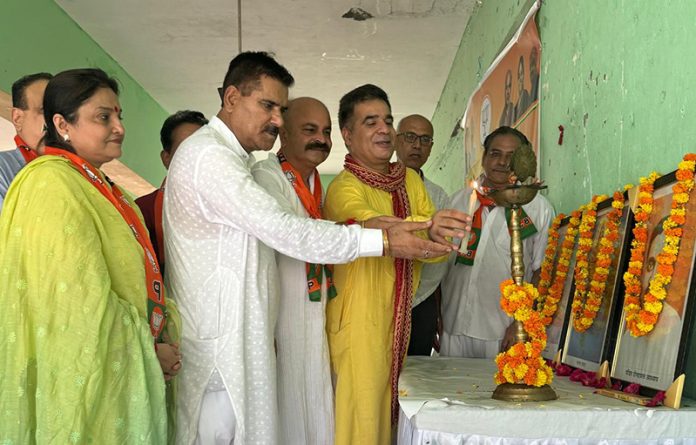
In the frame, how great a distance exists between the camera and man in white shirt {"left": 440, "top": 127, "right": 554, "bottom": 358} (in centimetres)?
332

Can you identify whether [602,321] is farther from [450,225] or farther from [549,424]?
[549,424]

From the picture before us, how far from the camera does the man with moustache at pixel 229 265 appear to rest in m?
2.31

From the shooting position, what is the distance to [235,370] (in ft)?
7.57

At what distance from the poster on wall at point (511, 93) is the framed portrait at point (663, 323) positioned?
5.85ft

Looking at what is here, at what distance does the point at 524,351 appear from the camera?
1.96 m

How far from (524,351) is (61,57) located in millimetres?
5404

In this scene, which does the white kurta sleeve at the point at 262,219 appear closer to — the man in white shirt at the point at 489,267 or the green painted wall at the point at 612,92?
the green painted wall at the point at 612,92

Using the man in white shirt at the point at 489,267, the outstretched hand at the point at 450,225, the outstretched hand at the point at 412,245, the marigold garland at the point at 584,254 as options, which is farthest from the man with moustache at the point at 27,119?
the marigold garland at the point at 584,254

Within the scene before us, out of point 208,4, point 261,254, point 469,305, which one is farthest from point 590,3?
point 208,4

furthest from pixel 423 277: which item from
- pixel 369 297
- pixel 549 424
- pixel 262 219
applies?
pixel 549 424

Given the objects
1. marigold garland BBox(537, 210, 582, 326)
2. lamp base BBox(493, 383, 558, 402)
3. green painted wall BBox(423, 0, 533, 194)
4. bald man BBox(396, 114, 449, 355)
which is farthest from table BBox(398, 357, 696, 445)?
green painted wall BBox(423, 0, 533, 194)

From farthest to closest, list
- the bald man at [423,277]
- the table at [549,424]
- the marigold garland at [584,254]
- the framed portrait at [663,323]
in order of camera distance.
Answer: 1. the bald man at [423,277]
2. the marigold garland at [584,254]
3. the framed portrait at [663,323]
4. the table at [549,424]

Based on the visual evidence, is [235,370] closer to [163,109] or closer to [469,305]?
[469,305]

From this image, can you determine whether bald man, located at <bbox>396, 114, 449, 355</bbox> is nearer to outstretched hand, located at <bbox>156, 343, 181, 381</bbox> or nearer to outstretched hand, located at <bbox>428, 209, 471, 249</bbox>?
outstretched hand, located at <bbox>428, 209, 471, 249</bbox>
